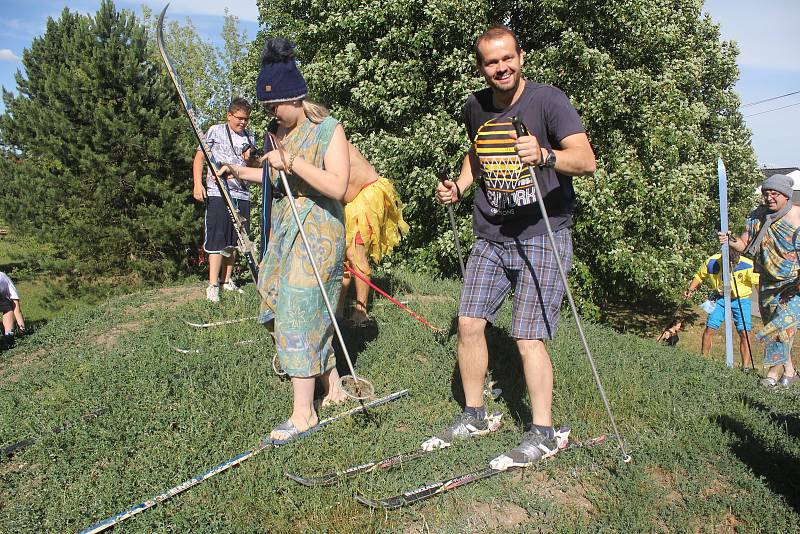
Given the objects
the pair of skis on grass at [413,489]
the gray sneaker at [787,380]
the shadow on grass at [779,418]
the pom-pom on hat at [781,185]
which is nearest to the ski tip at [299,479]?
the pair of skis on grass at [413,489]

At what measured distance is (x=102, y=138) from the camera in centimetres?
1104

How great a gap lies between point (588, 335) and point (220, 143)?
449cm

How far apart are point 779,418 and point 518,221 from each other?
8.46ft

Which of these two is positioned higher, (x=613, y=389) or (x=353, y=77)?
(x=353, y=77)

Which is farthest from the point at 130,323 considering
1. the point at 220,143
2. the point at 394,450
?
the point at 394,450

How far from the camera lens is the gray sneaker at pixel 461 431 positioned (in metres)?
3.78

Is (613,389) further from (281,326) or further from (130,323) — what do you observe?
(130,323)

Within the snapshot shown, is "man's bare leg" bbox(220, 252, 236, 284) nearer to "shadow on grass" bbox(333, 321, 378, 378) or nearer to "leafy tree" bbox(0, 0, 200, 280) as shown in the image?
"shadow on grass" bbox(333, 321, 378, 378)

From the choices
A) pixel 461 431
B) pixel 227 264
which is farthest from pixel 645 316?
pixel 461 431

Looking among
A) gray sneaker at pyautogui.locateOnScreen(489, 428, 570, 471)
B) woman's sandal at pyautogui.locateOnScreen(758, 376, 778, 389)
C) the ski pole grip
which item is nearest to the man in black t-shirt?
gray sneaker at pyautogui.locateOnScreen(489, 428, 570, 471)

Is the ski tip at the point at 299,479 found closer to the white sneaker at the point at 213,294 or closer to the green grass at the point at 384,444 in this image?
the green grass at the point at 384,444

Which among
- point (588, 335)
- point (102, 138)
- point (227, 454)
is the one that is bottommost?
point (588, 335)

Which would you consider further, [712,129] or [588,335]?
[712,129]

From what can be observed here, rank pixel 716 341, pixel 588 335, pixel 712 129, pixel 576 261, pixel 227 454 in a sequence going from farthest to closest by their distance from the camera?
pixel 712 129 < pixel 716 341 < pixel 576 261 < pixel 588 335 < pixel 227 454
